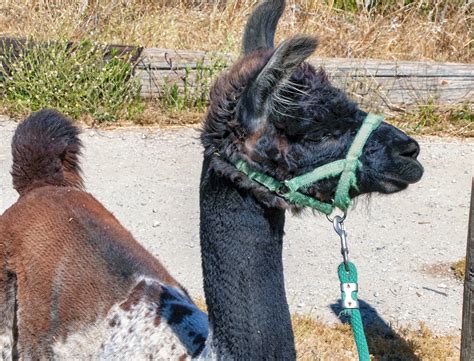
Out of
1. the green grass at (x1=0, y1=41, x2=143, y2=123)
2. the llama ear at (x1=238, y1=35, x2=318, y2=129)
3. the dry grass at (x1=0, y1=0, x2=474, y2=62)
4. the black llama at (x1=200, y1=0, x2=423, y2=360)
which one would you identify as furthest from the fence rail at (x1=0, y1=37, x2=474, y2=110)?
the llama ear at (x1=238, y1=35, x2=318, y2=129)

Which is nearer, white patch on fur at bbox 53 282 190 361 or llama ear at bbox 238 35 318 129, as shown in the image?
llama ear at bbox 238 35 318 129

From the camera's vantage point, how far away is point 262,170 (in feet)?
8.86

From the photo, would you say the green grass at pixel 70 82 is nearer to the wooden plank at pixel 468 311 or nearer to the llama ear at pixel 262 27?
the wooden plank at pixel 468 311

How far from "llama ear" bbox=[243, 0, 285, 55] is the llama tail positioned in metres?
1.33

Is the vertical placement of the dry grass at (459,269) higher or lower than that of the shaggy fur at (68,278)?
lower

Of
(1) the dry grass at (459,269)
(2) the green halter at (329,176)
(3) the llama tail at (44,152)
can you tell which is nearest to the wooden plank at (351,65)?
(1) the dry grass at (459,269)

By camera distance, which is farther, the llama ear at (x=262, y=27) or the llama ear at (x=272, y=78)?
the llama ear at (x=262, y=27)

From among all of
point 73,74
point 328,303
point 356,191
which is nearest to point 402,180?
point 356,191

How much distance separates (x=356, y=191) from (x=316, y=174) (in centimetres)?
15

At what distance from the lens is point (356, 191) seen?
2719 millimetres

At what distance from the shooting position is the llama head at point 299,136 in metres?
2.63

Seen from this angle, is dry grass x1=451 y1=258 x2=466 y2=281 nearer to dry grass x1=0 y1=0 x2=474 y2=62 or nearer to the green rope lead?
the green rope lead

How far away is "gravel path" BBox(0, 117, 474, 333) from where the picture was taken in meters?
5.86

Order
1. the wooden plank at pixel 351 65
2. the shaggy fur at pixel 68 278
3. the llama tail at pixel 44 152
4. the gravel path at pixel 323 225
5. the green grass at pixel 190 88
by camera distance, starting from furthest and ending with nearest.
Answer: the wooden plank at pixel 351 65 < the green grass at pixel 190 88 < the gravel path at pixel 323 225 < the llama tail at pixel 44 152 < the shaggy fur at pixel 68 278
